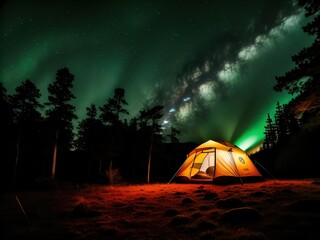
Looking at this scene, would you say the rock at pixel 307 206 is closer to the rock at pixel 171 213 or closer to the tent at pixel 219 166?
the rock at pixel 171 213

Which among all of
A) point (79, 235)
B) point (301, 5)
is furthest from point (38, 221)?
point (301, 5)

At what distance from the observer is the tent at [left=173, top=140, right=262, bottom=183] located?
13.3 metres

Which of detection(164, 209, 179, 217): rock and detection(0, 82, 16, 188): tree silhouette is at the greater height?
detection(0, 82, 16, 188): tree silhouette

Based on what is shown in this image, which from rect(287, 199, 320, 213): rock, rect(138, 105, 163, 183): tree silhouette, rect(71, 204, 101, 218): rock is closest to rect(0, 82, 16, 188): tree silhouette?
rect(138, 105, 163, 183): tree silhouette

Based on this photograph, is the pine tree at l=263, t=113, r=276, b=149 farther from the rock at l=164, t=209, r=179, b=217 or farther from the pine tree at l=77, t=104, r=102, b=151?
the rock at l=164, t=209, r=179, b=217

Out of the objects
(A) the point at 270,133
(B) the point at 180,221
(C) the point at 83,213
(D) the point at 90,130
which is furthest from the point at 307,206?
(A) the point at 270,133

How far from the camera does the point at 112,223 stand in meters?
5.75

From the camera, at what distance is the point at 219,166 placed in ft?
44.7

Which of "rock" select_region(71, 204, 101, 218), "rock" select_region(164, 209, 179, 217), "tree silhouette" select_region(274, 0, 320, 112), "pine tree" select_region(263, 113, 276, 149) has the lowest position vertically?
"rock" select_region(71, 204, 101, 218)

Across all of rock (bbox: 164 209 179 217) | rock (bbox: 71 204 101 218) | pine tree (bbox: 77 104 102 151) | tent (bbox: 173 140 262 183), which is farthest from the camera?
pine tree (bbox: 77 104 102 151)

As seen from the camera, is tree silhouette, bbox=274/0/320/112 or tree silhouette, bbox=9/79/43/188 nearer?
tree silhouette, bbox=274/0/320/112

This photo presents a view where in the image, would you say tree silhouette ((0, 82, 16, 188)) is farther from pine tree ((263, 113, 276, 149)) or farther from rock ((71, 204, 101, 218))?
pine tree ((263, 113, 276, 149))

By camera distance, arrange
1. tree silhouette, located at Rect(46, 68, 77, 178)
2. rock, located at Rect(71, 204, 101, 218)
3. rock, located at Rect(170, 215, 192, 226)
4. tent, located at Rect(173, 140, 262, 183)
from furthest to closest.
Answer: tree silhouette, located at Rect(46, 68, 77, 178) → tent, located at Rect(173, 140, 262, 183) → rock, located at Rect(71, 204, 101, 218) → rock, located at Rect(170, 215, 192, 226)

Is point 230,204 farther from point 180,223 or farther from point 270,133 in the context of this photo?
point 270,133
